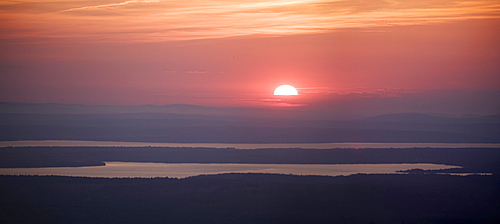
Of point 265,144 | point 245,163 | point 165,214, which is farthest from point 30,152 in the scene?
point 165,214

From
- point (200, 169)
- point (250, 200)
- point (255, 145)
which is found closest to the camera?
point (250, 200)

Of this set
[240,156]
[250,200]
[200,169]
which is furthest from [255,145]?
[250,200]

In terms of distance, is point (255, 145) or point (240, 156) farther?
point (255, 145)

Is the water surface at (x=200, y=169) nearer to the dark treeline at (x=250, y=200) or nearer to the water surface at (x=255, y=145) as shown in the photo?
the dark treeline at (x=250, y=200)

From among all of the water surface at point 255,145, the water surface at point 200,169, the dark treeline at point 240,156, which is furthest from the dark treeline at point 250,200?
the water surface at point 255,145

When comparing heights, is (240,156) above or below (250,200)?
above

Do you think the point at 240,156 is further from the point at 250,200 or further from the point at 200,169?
the point at 250,200

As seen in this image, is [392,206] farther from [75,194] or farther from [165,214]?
[75,194]
